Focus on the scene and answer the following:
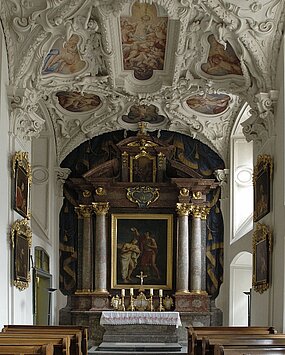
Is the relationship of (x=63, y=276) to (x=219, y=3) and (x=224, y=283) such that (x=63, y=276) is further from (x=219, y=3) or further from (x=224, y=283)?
(x=219, y=3)

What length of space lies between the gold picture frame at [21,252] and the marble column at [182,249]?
679 cm

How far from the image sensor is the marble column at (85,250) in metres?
21.0

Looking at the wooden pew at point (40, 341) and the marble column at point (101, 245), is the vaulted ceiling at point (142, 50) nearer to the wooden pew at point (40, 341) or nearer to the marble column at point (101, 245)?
the marble column at point (101, 245)

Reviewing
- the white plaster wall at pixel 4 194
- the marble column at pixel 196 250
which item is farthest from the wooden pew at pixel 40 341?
the marble column at pixel 196 250

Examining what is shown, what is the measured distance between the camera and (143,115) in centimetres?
2086

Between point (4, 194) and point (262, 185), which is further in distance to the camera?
point (262, 185)

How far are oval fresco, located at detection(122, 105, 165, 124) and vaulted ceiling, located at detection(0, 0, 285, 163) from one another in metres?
1.61

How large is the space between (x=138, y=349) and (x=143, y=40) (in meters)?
7.24

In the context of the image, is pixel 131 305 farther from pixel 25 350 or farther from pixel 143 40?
pixel 25 350

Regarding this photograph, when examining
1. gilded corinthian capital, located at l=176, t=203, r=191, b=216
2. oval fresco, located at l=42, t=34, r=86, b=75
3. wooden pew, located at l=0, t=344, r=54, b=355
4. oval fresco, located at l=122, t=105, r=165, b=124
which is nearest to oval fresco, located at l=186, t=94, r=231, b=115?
oval fresco, located at l=122, t=105, r=165, b=124

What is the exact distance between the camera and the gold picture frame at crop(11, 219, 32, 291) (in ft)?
45.1

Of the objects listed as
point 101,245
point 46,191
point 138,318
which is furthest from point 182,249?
point 46,191

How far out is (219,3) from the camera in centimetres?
1344

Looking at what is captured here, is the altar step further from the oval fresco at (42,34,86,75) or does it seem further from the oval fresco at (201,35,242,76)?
the oval fresco at (201,35,242,76)
